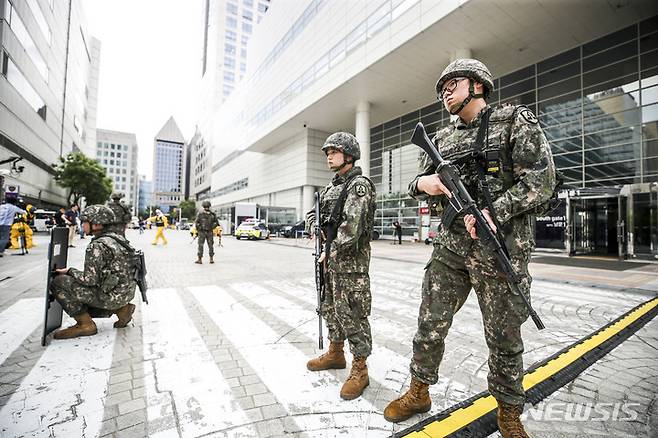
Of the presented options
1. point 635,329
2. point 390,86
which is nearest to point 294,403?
point 635,329

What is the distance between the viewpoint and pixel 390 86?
21031 mm

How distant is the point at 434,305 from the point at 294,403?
3.88ft

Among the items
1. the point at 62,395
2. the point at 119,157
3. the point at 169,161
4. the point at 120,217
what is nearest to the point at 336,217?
the point at 62,395

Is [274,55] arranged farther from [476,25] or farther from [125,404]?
[125,404]

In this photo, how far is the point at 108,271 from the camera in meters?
3.29

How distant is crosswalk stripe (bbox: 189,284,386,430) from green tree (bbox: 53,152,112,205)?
35370mm

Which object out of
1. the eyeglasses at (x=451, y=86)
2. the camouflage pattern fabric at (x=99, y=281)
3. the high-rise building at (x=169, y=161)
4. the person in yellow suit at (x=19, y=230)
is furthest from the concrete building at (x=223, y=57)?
the high-rise building at (x=169, y=161)

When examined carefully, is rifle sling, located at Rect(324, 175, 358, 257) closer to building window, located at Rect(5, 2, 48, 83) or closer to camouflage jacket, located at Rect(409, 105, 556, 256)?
camouflage jacket, located at Rect(409, 105, 556, 256)

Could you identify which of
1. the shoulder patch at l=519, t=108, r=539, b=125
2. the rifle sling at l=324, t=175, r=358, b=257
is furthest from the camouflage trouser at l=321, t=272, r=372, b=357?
the shoulder patch at l=519, t=108, r=539, b=125

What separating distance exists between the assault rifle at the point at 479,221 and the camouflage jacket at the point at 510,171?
9cm

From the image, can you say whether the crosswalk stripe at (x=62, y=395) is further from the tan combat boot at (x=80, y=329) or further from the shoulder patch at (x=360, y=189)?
the shoulder patch at (x=360, y=189)

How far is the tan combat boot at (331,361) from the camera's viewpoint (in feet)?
8.55

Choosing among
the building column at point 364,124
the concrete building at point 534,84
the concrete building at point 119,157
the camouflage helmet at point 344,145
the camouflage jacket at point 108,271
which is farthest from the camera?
the concrete building at point 119,157

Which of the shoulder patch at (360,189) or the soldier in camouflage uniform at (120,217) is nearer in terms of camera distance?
the shoulder patch at (360,189)
